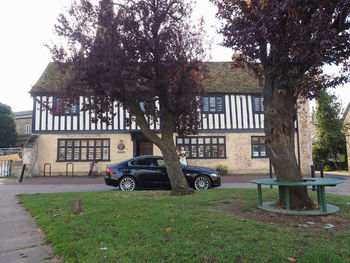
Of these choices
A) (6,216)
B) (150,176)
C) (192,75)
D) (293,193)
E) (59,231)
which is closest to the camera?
(59,231)

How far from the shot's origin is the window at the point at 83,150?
60.4 ft

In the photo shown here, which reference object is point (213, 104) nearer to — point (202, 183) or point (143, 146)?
point (143, 146)

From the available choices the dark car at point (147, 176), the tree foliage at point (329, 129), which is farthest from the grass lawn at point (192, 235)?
the tree foliage at point (329, 129)

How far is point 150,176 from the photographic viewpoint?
32.0ft

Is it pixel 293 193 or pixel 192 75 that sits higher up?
pixel 192 75

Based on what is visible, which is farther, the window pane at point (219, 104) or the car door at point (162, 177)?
the window pane at point (219, 104)

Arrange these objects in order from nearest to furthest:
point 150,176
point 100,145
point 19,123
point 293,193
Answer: point 293,193 → point 150,176 → point 100,145 → point 19,123

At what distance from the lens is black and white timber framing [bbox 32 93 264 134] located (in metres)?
18.4

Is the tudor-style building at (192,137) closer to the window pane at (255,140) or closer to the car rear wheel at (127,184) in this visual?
the window pane at (255,140)

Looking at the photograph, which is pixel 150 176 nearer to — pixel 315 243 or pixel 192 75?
pixel 192 75

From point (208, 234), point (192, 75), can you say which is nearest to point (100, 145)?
point (192, 75)

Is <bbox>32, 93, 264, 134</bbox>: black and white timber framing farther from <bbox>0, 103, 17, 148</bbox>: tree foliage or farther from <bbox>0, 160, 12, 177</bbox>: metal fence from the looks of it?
<bbox>0, 103, 17, 148</bbox>: tree foliage

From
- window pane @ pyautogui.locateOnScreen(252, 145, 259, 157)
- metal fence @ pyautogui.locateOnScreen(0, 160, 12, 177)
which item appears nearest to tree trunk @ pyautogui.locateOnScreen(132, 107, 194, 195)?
window pane @ pyautogui.locateOnScreen(252, 145, 259, 157)

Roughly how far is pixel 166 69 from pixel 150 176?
161 inches
